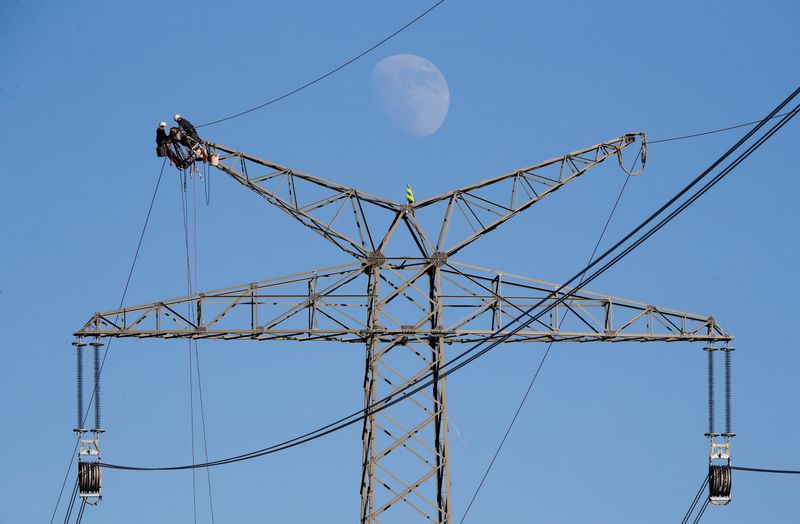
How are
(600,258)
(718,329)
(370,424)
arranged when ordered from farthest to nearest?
(718,329) → (370,424) → (600,258)

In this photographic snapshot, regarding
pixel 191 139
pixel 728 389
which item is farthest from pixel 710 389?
pixel 191 139

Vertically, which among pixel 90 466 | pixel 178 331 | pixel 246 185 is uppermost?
pixel 246 185

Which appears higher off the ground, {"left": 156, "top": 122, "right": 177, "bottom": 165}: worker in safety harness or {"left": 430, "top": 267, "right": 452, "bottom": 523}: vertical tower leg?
{"left": 156, "top": 122, "right": 177, "bottom": 165}: worker in safety harness

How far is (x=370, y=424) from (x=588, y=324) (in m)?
7.99

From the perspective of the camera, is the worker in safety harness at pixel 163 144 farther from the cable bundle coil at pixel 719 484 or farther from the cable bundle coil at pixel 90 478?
the cable bundle coil at pixel 719 484

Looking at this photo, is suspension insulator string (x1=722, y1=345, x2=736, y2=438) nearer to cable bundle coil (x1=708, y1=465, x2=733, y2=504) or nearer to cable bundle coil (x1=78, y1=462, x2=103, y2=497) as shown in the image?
cable bundle coil (x1=708, y1=465, x2=733, y2=504)

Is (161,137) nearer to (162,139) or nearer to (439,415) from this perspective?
(162,139)

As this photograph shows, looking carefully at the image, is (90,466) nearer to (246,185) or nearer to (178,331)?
(178,331)

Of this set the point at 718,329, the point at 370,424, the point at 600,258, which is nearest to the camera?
the point at 600,258

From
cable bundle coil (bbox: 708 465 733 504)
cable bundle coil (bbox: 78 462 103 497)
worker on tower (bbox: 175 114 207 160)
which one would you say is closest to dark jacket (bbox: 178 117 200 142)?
worker on tower (bbox: 175 114 207 160)

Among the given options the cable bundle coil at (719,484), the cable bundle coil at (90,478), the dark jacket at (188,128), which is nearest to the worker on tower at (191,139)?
the dark jacket at (188,128)

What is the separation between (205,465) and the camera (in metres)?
62.6

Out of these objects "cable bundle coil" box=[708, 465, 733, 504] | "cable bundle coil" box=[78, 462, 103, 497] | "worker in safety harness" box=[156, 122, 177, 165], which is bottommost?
"cable bundle coil" box=[78, 462, 103, 497]

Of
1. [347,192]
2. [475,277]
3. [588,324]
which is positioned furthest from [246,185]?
[588,324]
